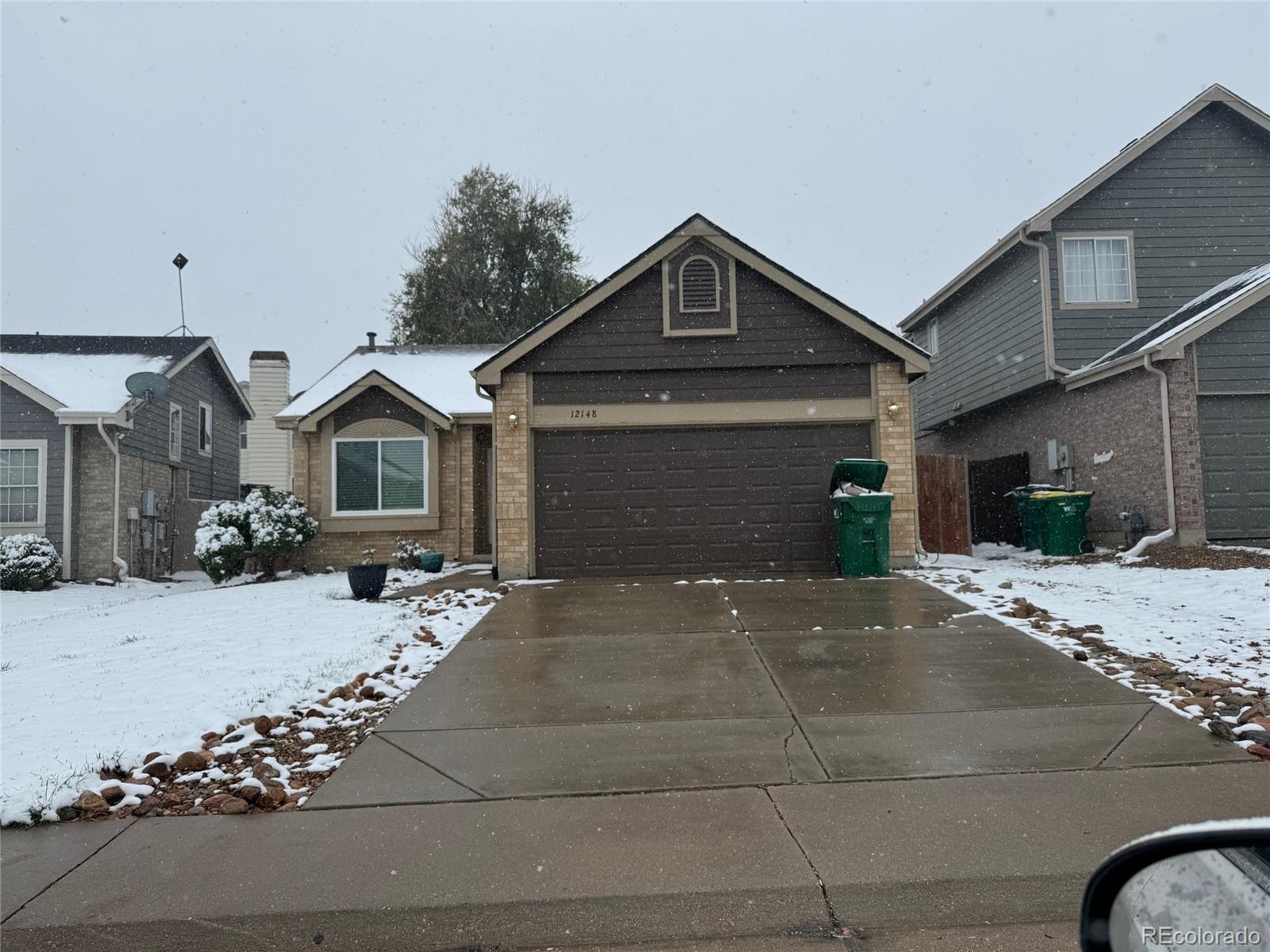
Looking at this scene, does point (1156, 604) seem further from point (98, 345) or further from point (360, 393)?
point (98, 345)

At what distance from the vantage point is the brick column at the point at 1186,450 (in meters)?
12.6

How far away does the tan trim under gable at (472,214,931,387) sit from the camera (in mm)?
12172

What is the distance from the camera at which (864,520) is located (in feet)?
36.7

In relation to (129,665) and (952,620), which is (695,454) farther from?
(129,665)

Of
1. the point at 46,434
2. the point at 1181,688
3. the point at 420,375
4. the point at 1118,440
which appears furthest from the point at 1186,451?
the point at 46,434

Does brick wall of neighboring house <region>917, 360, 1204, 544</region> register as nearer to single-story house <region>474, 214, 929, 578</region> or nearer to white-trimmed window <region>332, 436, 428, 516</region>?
single-story house <region>474, 214, 929, 578</region>

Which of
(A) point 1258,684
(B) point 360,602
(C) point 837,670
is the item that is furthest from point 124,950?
(B) point 360,602

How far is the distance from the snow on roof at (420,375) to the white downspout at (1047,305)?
416 inches

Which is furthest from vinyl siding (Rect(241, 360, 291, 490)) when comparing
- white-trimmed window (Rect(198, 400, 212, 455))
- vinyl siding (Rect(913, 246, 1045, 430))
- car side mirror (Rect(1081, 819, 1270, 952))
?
car side mirror (Rect(1081, 819, 1270, 952))

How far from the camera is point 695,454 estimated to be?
40.8 feet

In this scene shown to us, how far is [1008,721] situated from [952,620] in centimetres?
300

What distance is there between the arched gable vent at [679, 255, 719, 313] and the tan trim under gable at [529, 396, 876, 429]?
150 centimetres

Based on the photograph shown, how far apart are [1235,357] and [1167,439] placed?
1.81 m

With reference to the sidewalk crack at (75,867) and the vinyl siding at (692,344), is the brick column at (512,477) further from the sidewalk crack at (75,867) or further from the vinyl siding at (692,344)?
the sidewalk crack at (75,867)
